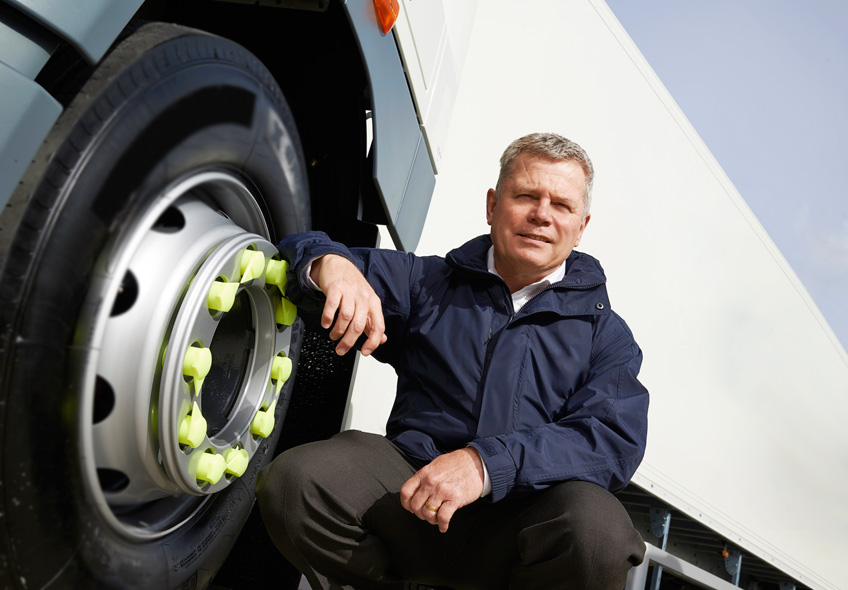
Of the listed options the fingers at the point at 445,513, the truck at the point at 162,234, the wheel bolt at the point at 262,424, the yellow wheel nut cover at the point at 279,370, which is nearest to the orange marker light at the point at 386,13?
the truck at the point at 162,234

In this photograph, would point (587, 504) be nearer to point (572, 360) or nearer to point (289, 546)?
point (572, 360)

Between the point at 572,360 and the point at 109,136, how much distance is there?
1.02 metres

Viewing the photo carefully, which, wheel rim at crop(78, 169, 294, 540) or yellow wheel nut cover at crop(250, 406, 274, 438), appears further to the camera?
yellow wheel nut cover at crop(250, 406, 274, 438)

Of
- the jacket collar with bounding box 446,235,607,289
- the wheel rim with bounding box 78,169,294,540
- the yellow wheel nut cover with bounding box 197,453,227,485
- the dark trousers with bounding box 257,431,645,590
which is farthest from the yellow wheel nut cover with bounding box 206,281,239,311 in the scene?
the jacket collar with bounding box 446,235,607,289

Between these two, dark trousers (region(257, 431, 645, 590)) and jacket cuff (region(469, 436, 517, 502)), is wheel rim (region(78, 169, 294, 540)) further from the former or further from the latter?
jacket cuff (region(469, 436, 517, 502))

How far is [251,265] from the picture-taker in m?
1.26

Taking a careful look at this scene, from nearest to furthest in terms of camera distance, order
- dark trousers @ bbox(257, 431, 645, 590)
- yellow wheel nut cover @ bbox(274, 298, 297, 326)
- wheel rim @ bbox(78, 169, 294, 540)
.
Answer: wheel rim @ bbox(78, 169, 294, 540) → dark trousers @ bbox(257, 431, 645, 590) → yellow wheel nut cover @ bbox(274, 298, 297, 326)

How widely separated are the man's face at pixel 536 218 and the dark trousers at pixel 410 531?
0.50 meters

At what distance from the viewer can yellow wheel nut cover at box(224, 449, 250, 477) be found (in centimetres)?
133

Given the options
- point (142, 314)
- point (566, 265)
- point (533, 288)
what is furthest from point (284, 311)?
point (566, 265)

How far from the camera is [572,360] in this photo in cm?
155

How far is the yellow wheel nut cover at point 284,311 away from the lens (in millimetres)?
1447

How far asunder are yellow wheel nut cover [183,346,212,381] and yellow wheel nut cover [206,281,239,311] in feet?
0.25

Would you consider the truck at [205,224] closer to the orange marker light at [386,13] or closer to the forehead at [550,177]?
the orange marker light at [386,13]
